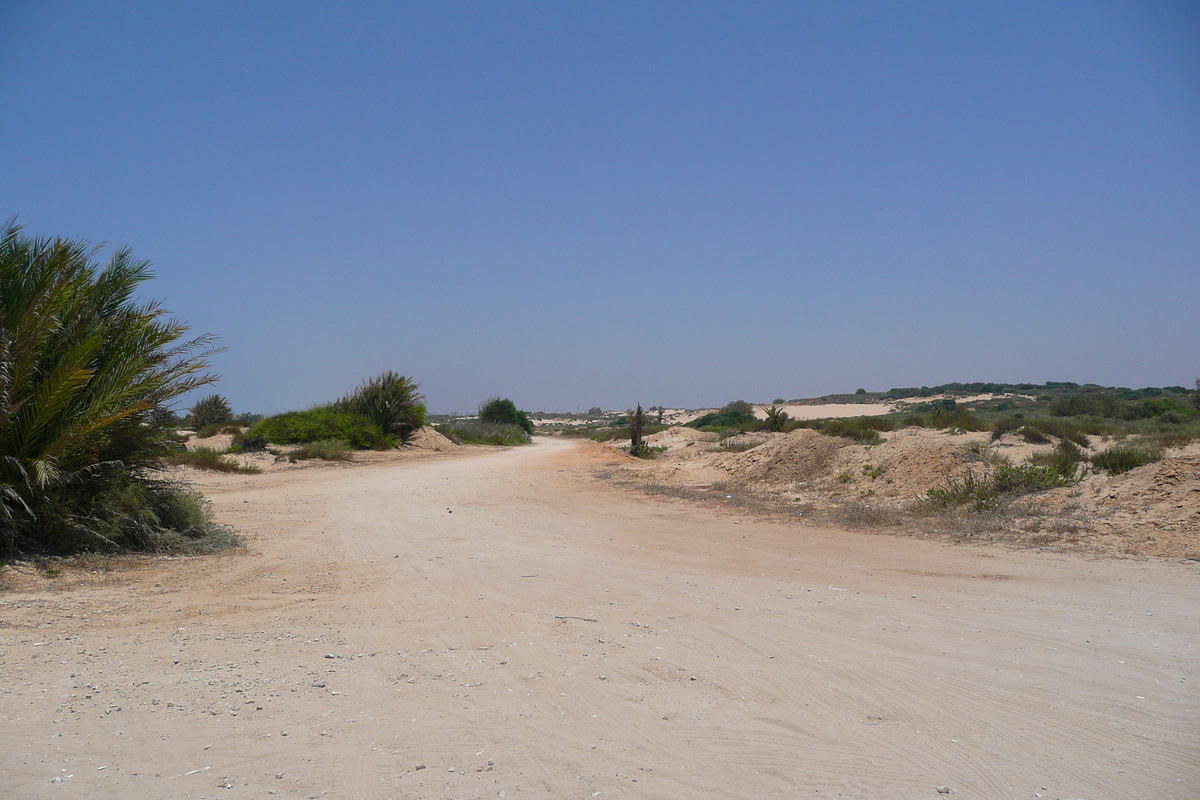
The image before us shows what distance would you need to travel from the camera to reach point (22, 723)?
3.83 meters

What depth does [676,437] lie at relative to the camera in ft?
114

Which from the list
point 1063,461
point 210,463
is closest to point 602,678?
point 1063,461

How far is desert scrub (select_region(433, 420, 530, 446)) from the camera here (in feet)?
128

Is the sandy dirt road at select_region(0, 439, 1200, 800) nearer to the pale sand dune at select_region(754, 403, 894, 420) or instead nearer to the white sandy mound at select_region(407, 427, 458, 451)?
the white sandy mound at select_region(407, 427, 458, 451)

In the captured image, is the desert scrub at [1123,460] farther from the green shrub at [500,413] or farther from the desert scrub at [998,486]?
the green shrub at [500,413]

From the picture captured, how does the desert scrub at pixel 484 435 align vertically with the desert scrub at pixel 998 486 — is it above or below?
above

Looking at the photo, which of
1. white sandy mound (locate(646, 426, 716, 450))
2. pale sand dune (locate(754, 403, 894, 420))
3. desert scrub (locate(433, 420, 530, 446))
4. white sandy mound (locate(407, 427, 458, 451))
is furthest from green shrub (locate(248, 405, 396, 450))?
pale sand dune (locate(754, 403, 894, 420))

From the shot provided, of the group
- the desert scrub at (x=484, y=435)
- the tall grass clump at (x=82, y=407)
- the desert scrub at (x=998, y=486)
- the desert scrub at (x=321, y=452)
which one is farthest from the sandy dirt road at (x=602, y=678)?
the desert scrub at (x=484, y=435)

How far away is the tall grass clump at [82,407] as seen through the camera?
6.94 metres

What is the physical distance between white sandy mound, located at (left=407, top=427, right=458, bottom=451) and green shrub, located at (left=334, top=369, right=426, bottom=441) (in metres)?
0.57

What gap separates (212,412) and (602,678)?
33.3 meters

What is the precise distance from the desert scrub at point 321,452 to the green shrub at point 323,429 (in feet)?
2.97

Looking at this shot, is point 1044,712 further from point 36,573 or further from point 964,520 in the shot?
point 36,573

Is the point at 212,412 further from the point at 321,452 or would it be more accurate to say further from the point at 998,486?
the point at 998,486
